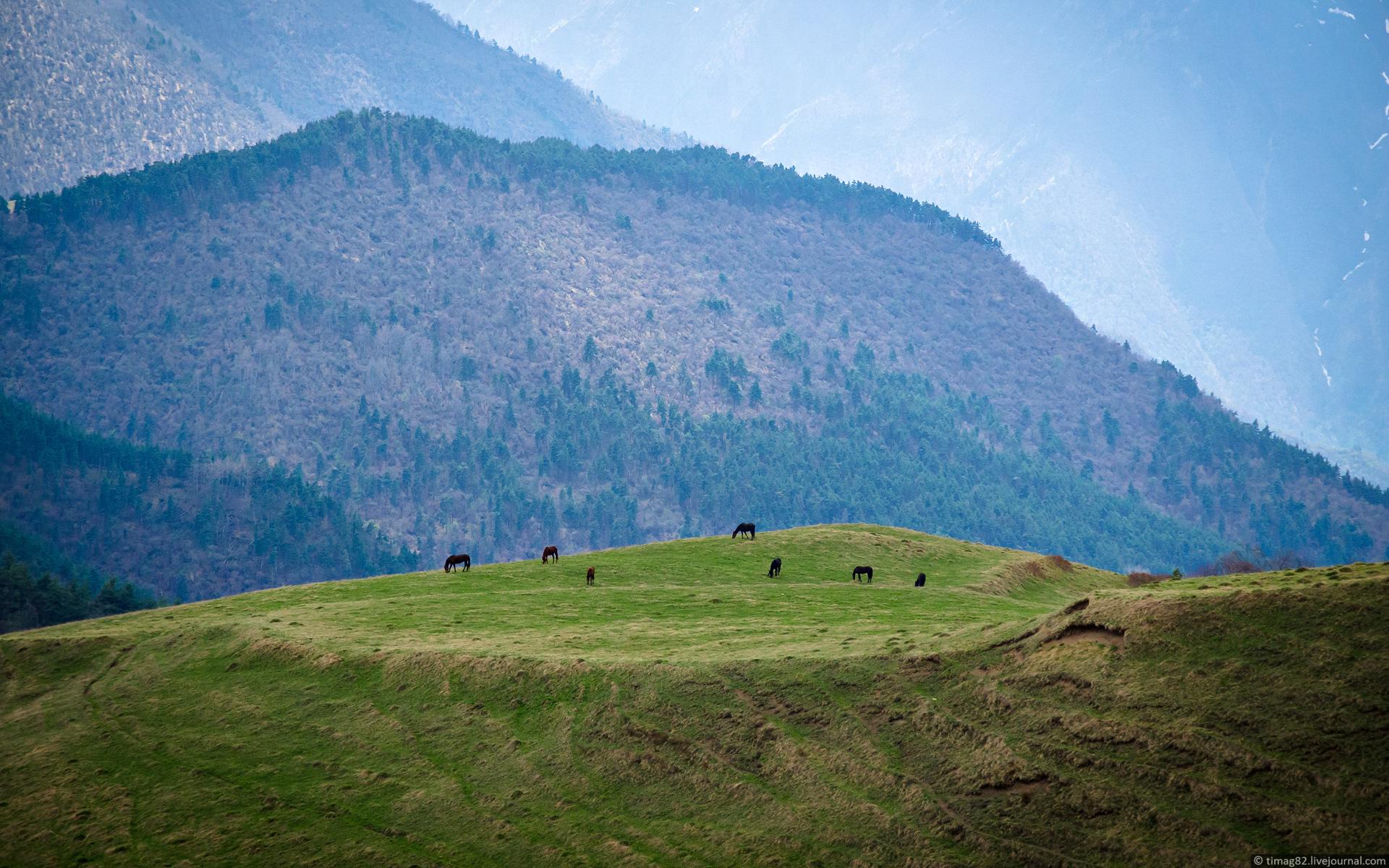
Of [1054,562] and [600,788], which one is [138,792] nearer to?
[600,788]

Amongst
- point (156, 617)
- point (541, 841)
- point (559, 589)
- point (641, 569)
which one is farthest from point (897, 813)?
point (156, 617)

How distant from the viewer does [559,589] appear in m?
60.2

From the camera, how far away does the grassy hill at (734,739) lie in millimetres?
29641

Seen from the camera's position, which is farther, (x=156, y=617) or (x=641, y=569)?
(x=641, y=569)

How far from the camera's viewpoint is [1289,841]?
89.0 feet

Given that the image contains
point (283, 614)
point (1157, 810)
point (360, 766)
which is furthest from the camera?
point (283, 614)

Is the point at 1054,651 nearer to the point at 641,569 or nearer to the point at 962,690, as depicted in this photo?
the point at 962,690

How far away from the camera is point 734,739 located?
36.3 m

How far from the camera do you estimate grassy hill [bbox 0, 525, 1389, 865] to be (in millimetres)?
29641

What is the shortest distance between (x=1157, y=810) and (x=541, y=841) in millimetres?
16576

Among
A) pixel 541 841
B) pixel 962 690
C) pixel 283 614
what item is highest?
pixel 283 614

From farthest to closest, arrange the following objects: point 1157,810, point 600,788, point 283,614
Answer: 1. point 283,614
2. point 600,788
3. point 1157,810

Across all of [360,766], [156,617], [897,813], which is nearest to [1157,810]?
[897,813]

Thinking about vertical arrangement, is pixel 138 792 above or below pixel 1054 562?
below
